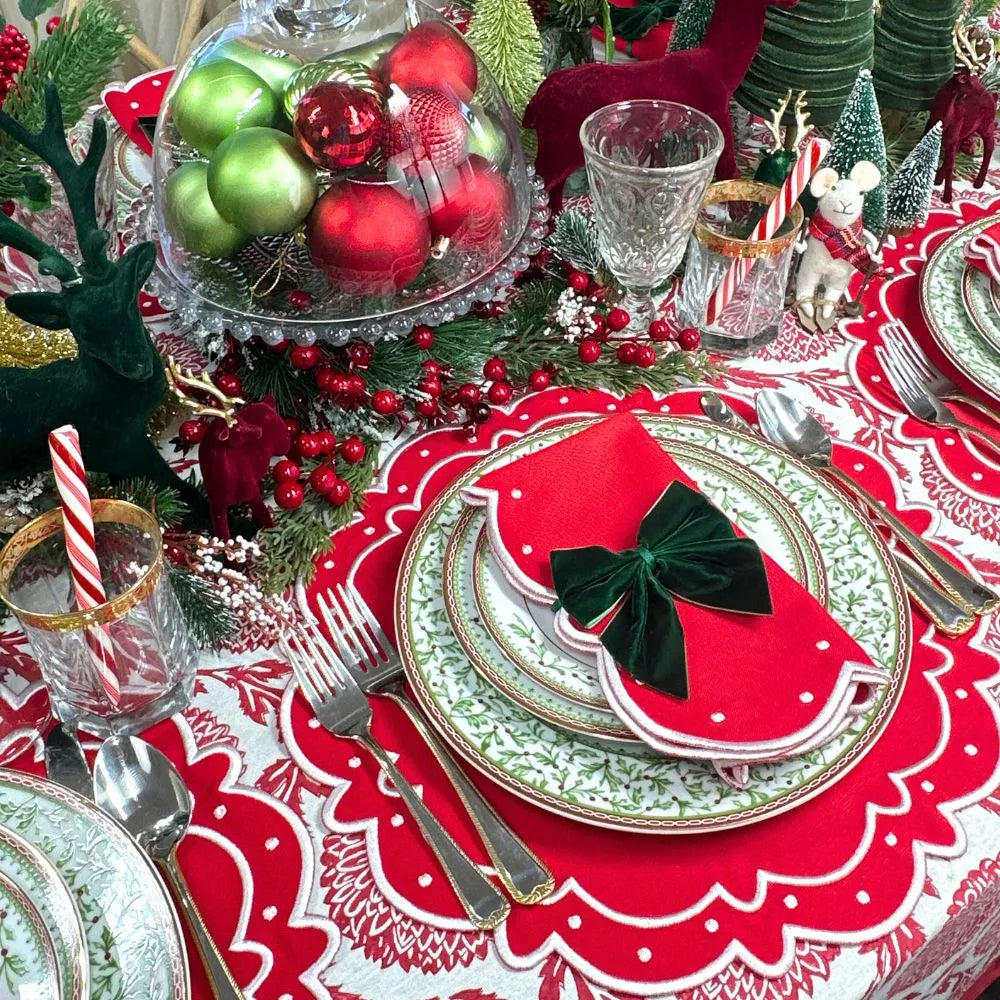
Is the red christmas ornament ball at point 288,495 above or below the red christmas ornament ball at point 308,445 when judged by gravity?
below

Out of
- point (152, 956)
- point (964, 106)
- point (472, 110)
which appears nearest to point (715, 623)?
point (152, 956)

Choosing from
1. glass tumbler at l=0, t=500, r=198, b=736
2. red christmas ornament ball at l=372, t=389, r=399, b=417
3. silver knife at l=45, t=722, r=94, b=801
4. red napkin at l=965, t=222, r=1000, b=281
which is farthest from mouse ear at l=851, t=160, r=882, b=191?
silver knife at l=45, t=722, r=94, b=801

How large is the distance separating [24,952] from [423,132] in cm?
63

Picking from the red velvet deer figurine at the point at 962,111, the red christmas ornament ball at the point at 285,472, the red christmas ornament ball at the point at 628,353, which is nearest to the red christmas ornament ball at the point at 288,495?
the red christmas ornament ball at the point at 285,472

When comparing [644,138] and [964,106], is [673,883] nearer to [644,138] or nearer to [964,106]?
[644,138]

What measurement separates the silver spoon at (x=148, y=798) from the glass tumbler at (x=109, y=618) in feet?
0.10

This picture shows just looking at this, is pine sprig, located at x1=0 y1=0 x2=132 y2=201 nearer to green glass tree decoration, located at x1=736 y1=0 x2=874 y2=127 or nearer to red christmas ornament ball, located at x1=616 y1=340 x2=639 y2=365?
red christmas ornament ball, located at x1=616 y1=340 x2=639 y2=365

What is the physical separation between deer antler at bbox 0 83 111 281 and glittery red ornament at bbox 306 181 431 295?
19cm

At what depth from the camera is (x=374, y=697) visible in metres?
0.61

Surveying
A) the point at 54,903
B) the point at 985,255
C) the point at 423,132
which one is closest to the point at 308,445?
the point at 423,132

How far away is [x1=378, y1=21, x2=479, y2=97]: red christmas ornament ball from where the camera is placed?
78 centimetres

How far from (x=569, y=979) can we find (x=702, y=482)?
1.14 feet

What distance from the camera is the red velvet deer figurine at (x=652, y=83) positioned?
0.91 meters

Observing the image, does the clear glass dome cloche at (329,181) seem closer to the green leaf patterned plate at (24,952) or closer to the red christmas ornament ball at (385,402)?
the red christmas ornament ball at (385,402)
